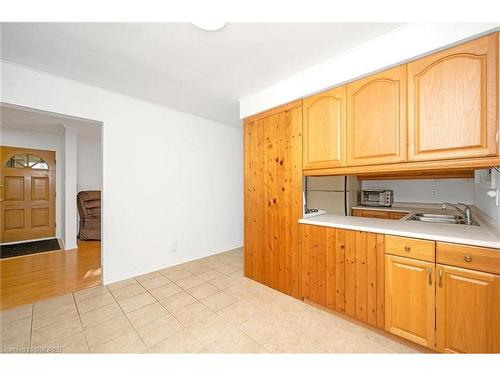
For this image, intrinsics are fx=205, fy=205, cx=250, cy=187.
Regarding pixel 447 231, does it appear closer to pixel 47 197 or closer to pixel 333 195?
pixel 333 195

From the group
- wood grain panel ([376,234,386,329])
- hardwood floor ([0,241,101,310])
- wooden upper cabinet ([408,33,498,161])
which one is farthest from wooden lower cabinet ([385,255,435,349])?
hardwood floor ([0,241,101,310])

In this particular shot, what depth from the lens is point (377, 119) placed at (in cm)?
164

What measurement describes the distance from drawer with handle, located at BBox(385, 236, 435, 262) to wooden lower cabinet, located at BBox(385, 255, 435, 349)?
3cm

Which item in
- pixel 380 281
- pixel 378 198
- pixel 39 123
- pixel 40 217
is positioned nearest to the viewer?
pixel 380 281

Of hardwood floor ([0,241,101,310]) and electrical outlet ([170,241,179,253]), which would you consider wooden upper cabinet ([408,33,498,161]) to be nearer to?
electrical outlet ([170,241,179,253])

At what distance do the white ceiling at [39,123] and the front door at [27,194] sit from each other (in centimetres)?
51

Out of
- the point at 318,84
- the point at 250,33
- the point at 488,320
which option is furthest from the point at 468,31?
the point at 488,320

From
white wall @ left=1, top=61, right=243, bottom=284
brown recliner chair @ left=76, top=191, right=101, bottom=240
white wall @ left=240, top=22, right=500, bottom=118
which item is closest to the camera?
white wall @ left=240, top=22, right=500, bottom=118

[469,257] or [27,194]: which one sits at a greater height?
[27,194]

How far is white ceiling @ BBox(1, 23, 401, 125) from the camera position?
4.88 ft

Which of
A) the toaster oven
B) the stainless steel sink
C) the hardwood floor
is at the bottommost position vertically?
the hardwood floor

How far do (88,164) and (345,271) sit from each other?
5934 millimetres

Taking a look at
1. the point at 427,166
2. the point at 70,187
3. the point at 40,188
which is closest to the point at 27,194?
the point at 40,188

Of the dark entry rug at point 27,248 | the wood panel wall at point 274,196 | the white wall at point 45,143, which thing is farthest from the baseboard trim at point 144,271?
the white wall at point 45,143
